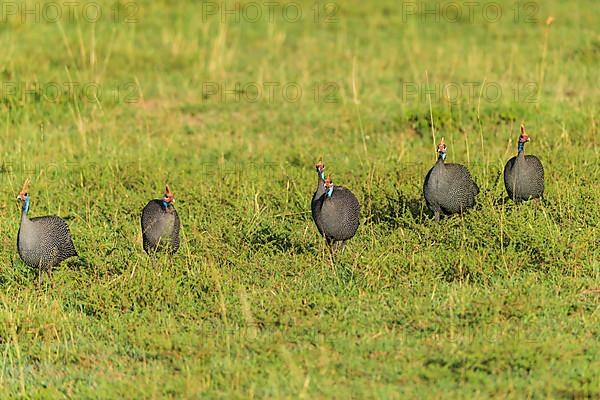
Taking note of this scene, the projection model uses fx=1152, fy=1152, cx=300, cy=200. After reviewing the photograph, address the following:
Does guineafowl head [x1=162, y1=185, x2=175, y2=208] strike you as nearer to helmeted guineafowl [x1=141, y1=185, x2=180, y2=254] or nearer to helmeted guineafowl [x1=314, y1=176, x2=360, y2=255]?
helmeted guineafowl [x1=141, y1=185, x2=180, y2=254]

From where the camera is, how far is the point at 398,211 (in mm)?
7363

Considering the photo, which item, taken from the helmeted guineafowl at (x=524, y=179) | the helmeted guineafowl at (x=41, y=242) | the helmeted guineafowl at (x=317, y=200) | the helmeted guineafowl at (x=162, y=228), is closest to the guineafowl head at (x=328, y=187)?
the helmeted guineafowl at (x=317, y=200)

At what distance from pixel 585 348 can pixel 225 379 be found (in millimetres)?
1692

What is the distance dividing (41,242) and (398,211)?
2.27 m

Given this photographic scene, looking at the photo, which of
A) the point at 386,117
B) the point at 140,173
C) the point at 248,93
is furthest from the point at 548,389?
the point at 248,93

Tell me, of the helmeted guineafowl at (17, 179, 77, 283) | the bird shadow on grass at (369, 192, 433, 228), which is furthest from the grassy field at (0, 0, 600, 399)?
the helmeted guineafowl at (17, 179, 77, 283)

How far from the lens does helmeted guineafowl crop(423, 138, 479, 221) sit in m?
6.96

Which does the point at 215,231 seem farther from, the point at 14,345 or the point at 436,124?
the point at 436,124

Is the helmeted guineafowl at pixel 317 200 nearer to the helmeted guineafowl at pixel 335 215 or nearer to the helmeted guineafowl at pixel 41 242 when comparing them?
the helmeted guineafowl at pixel 335 215

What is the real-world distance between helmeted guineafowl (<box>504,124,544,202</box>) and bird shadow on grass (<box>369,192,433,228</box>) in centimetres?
54

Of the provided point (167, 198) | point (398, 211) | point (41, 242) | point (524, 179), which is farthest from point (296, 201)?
point (41, 242)

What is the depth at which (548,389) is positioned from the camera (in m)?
5.00

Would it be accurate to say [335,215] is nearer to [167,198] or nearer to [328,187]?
[328,187]

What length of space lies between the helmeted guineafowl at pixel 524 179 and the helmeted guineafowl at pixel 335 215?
3.58ft
